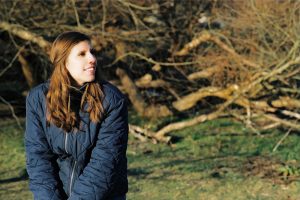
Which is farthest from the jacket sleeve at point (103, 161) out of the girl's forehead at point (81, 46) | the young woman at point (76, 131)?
the girl's forehead at point (81, 46)

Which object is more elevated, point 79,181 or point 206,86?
point 79,181

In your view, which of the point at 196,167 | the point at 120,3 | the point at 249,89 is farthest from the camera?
the point at 120,3

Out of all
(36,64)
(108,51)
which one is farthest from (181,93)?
(36,64)

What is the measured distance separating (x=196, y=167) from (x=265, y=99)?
2804 millimetres

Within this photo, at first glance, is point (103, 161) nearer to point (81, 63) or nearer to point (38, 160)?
point (38, 160)

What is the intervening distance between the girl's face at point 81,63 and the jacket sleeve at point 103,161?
8.9 inches

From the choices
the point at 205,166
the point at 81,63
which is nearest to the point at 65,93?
the point at 81,63

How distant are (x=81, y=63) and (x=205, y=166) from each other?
482 cm

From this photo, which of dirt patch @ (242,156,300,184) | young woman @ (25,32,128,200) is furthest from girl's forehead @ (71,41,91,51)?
dirt patch @ (242,156,300,184)

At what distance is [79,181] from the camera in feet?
8.27

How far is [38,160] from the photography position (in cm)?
259

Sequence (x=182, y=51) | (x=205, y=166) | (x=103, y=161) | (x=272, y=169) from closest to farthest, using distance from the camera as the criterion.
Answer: (x=103, y=161) < (x=272, y=169) < (x=205, y=166) < (x=182, y=51)

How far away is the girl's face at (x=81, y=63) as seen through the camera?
2590 mm

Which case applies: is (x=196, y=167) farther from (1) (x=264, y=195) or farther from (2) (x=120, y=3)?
(2) (x=120, y=3)
